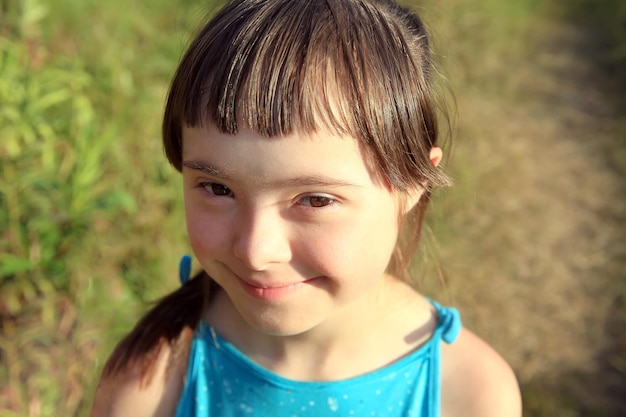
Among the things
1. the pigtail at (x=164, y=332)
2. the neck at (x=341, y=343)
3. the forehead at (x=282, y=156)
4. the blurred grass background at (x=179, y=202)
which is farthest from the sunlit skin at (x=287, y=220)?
the blurred grass background at (x=179, y=202)

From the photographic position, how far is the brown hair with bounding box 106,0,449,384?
1.19 m

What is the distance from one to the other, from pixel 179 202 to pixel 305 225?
5.94ft

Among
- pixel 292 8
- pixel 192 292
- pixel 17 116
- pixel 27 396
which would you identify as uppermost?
pixel 292 8

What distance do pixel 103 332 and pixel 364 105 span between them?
5.13ft

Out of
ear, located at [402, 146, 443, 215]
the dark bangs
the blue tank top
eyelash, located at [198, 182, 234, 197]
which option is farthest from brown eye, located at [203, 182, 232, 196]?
the blue tank top

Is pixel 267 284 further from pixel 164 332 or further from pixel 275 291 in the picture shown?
pixel 164 332

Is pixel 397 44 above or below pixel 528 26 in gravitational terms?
below

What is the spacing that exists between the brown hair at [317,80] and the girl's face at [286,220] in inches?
1.3

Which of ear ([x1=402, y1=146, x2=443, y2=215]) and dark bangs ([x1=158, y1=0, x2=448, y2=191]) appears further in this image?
ear ([x1=402, y1=146, x2=443, y2=215])

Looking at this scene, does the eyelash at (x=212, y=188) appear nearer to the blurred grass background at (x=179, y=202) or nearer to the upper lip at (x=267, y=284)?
the upper lip at (x=267, y=284)

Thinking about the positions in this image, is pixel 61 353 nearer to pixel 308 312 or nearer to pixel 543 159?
pixel 308 312

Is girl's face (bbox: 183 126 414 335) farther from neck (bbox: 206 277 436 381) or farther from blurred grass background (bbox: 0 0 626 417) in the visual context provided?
blurred grass background (bbox: 0 0 626 417)

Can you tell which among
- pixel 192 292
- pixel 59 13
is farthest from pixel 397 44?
pixel 59 13

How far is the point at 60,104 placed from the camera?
2.96 m
